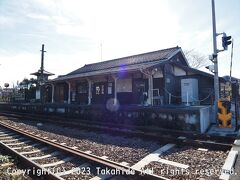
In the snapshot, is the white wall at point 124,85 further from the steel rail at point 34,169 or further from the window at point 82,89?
the steel rail at point 34,169

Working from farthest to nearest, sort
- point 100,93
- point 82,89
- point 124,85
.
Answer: point 82,89 < point 100,93 < point 124,85

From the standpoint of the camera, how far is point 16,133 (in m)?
8.48

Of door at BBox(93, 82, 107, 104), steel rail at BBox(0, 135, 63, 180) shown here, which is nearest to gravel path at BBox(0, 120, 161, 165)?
steel rail at BBox(0, 135, 63, 180)

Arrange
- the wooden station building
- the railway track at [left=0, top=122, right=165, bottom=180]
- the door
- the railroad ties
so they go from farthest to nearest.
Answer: the door → the wooden station building → the railroad ties → the railway track at [left=0, top=122, right=165, bottom=180]

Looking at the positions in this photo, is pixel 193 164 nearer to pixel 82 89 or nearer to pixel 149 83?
pixel 149 83

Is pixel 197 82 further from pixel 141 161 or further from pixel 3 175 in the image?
pixel 3 175

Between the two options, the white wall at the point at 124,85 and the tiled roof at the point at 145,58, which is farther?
the tiled roof at the point at 145,58

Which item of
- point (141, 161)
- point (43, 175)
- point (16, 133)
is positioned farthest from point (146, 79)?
point (43, 175)

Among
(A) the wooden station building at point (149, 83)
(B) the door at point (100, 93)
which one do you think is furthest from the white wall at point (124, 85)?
(B) the door at point (100, 93)

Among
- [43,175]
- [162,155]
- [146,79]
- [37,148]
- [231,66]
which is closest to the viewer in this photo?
[43,175]

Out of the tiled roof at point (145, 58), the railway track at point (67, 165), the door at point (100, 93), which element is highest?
the tiled roof at point (145, 58)

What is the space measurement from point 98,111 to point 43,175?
26.2 ft

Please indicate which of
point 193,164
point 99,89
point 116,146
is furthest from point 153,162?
point 99,89

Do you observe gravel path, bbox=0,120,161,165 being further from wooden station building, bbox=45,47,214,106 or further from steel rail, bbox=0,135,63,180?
wooden station building, bbox=45,47,214,106
